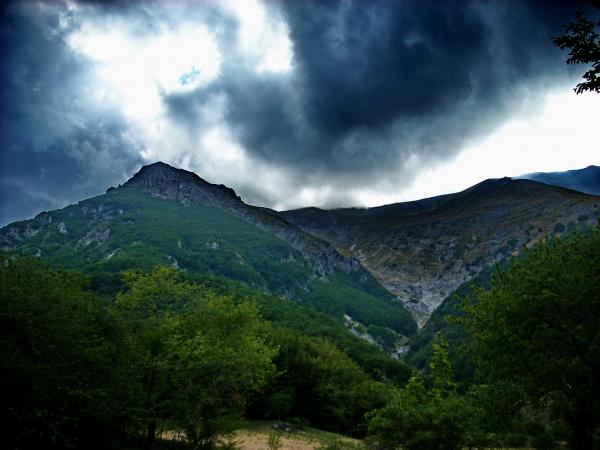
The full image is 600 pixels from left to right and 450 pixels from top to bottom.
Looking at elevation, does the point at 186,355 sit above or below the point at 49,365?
below

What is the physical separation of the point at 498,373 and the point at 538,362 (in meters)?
2.18

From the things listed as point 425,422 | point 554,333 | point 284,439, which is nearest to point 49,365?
point 425,422

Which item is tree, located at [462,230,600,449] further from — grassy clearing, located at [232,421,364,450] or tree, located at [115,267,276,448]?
tree, located at [115,267,276,448]

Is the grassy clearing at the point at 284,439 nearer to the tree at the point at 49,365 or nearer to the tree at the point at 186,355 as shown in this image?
the tree at the point at 186,355

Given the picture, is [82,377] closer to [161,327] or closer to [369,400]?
[161,327]

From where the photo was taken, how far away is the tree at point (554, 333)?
1664cm

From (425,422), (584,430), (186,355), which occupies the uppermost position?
(186,355)

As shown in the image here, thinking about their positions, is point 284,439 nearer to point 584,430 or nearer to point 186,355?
point 186,355

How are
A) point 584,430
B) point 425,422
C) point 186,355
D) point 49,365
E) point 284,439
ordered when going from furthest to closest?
point 284,439
point 186,355
point 584,430
point 425,422
point 49,365

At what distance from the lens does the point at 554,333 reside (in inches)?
696

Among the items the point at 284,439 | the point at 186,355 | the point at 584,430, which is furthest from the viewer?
the point at 284,439

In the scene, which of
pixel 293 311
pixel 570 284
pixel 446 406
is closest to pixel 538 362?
pixel 570 284

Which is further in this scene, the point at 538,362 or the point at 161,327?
the point at 161,327

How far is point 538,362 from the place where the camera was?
17.3 meters
